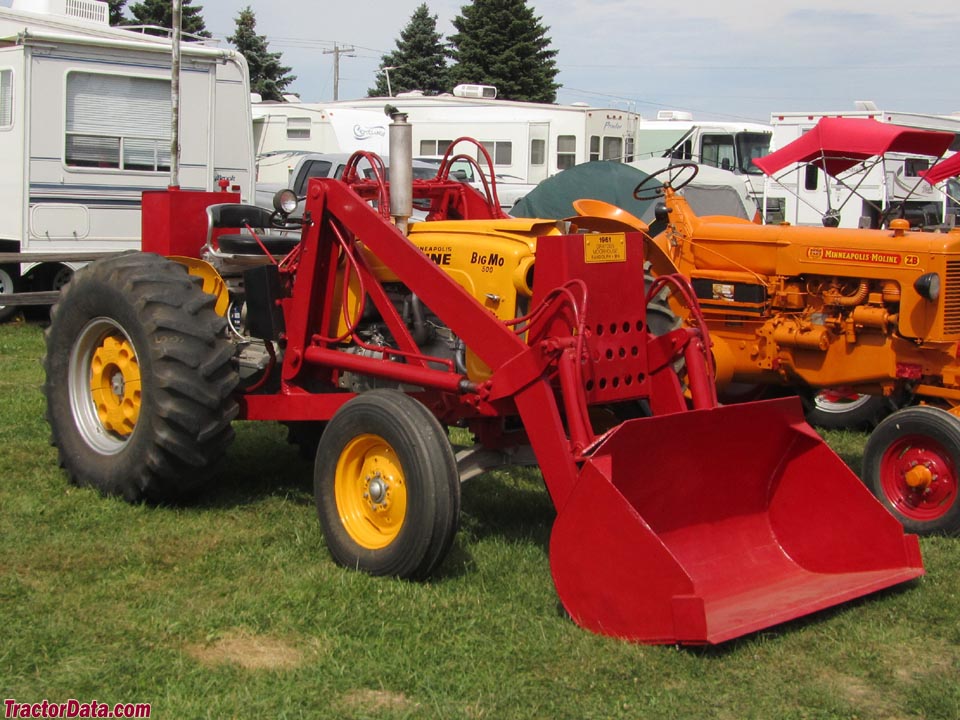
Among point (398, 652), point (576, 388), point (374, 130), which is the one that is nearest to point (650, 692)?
point (398, 652)

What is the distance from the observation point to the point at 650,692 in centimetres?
382

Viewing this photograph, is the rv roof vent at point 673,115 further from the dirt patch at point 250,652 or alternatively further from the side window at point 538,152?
the dirt patch at point 250,652

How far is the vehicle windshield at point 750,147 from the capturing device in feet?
80.1

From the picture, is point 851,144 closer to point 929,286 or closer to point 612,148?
point 929,286

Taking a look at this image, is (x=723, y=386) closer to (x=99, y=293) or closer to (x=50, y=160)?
(x=99, y=293)

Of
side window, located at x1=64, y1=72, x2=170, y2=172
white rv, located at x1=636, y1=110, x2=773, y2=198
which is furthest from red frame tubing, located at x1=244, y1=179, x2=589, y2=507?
white rv, located at x1=636, y1=110, x2=773, y2=198

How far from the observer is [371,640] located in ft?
13.8

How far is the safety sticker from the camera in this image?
4863mm

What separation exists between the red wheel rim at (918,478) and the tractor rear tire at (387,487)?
2.68 metres

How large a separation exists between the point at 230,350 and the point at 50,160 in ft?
25.7

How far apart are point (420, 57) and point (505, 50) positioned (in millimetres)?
7567

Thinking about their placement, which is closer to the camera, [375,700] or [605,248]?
[375,700]

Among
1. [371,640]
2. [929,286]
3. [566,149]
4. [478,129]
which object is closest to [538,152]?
[566,149]

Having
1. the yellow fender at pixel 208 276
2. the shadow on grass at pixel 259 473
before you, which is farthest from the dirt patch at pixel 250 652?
the yellow fender at pixel 208 276
